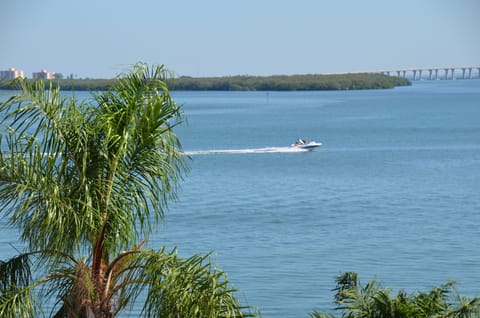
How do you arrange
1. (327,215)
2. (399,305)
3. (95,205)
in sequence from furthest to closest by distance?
(327,215) < (95,205) < (399,305)

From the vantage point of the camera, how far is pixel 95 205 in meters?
7.85

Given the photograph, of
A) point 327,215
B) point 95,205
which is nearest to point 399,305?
point 95,205

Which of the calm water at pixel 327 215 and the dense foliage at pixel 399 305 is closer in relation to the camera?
the dense foliage at pixel 399 305

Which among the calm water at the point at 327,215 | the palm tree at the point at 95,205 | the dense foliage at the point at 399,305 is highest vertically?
the palm tree at the point at 95,205

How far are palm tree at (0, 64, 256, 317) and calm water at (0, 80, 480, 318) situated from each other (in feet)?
20.0

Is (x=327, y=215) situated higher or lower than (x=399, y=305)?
lower

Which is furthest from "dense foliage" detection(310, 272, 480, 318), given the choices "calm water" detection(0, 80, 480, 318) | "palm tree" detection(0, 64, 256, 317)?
"calm water" detection(0, 80, 480, 318)

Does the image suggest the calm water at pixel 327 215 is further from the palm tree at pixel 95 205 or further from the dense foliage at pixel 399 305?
the palm tree at pixel 95 205

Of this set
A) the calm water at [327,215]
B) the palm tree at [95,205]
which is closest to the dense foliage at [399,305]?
the palm tree at [95,205]

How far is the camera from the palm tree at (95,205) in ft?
24.6

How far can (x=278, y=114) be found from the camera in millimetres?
114562

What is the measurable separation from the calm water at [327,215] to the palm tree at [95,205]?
609 cm

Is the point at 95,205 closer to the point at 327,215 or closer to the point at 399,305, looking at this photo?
the point at 399,305

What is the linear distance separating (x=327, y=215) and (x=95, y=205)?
28886 mm
